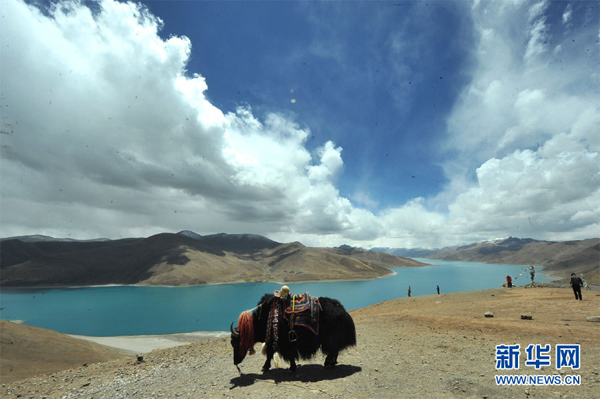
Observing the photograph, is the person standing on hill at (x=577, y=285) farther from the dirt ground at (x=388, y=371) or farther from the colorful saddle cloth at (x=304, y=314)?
the colorful saddle cloth at (x=304, y=314)

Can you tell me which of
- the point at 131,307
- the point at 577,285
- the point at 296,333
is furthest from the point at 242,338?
the point at 131,307

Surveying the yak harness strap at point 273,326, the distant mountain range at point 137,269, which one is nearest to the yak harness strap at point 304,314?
the yak harness strap at point 273,326

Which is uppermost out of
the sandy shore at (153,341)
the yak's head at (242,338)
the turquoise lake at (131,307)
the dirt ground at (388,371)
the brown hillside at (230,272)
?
the yak's head at (242,338)

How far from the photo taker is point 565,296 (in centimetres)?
1720

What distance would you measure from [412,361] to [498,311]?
37.9 feet

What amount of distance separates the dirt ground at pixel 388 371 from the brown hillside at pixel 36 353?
Result: 50.3ft

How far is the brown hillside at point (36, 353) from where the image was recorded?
20873 mm

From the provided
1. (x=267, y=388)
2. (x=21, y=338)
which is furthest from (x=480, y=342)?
(x=21, y=338)

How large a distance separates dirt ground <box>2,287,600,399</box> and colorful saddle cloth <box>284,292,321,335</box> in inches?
42.8

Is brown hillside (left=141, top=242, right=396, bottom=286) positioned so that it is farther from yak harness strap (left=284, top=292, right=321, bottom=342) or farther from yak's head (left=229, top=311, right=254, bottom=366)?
yak harness strap (left=284, top=292, right=321, bottom=342)

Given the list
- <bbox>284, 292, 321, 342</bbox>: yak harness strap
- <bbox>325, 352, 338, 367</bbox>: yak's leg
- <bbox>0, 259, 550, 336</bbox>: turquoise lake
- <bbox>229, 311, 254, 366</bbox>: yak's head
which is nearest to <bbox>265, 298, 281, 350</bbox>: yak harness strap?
<bbox>284, 292, 321, 342</bbox>: yak harness strap

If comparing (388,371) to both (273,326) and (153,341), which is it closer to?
(273,326)

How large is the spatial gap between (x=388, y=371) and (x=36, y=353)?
34983 millimetres

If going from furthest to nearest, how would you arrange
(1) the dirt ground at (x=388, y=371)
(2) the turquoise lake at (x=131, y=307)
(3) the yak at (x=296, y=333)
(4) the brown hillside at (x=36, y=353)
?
1. (2) the turquoise lake at (x=131, y=307)
2. (4) the brown hillside at (x=36, y=353)
3. (3) the yak at (x=296, y=333)
4. (1) the dirt ground at (x=388, y=371)
